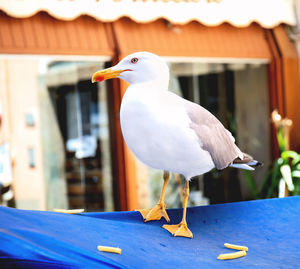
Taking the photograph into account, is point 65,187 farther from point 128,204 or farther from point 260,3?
point 260,3

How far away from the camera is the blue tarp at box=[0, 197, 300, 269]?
60 cm

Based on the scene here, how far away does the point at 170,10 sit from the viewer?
2.69 meters

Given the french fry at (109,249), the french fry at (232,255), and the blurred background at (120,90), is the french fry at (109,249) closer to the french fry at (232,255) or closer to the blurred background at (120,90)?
the french fry at (232,255)

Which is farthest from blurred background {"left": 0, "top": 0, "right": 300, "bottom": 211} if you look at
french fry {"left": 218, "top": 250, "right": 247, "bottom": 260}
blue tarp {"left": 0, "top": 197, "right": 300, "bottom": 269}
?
french fry {"left": 218, "top": 250, "right": 247, "bottom": 260}

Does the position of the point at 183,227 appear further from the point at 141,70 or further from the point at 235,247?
the point at 141,70

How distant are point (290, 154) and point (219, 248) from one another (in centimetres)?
199

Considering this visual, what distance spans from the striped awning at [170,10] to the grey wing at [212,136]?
6.14ft

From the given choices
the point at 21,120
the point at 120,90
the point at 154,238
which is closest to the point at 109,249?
the point at 154,238

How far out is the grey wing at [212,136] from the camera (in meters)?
0.79

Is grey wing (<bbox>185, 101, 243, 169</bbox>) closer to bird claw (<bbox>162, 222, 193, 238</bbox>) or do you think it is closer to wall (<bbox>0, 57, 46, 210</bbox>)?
bird claw (<bbox>162, 222, 193, 238</bbox>)

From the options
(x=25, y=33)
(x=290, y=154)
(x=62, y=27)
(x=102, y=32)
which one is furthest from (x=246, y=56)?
(x=25, y=33)

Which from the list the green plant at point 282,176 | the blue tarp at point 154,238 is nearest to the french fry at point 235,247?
the blue tarp at point 154,238

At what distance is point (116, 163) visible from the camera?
279 centimetres

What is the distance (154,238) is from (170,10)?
213 centimetres
